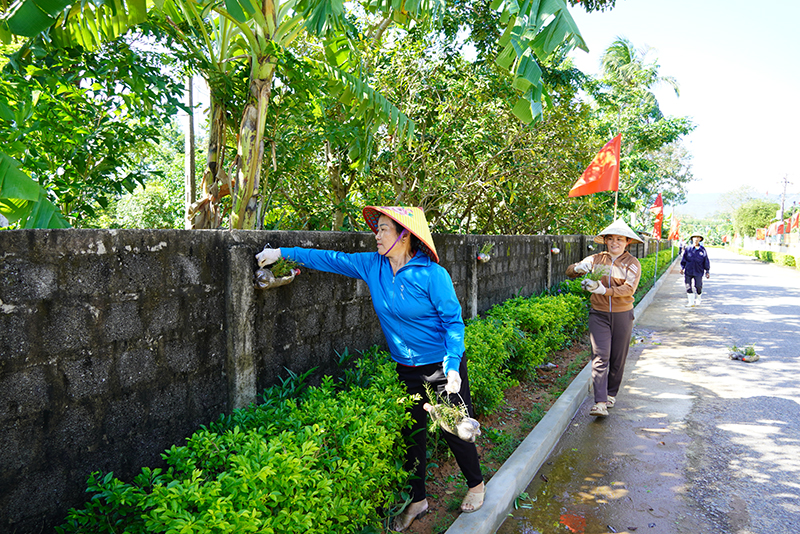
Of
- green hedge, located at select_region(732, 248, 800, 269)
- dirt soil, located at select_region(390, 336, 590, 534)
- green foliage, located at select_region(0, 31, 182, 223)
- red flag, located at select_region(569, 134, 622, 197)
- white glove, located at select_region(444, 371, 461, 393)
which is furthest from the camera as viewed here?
green hedge, located at select_region(732, 248, 800, 269)

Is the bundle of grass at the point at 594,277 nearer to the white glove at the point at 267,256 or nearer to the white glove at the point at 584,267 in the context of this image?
the white glove at the point at 584,267

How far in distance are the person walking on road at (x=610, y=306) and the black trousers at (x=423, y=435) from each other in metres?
2.73

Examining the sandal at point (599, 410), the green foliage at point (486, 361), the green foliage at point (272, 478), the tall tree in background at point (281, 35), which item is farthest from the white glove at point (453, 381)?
the sandal at point (599, 410)

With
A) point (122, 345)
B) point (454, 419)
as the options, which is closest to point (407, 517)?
point (454, 419)

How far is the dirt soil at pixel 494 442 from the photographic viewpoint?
11.3ft

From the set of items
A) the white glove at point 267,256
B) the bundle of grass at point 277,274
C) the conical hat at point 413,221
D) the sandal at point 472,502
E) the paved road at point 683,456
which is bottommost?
the paved road at point 683,456

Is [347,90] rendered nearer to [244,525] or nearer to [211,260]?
[211,260]

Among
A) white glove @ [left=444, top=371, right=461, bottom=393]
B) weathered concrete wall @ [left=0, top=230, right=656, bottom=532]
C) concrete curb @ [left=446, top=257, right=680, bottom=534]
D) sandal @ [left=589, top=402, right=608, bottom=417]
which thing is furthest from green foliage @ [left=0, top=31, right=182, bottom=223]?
sandal @ [left=589, top=402, right=608, bottom=417]

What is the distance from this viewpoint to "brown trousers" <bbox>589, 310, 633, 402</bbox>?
5559 millimetres

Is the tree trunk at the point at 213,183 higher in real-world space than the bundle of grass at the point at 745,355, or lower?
higher

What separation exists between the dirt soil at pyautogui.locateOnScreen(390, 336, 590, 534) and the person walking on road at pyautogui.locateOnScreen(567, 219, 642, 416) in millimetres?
572

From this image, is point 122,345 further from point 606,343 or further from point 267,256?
point 606,343

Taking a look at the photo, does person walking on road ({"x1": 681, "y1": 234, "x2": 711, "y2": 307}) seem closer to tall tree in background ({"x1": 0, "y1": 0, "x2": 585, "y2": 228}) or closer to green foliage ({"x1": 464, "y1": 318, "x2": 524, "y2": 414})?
green foliage ({"x1": 464, "y1": 318, "x2": 524, "y2": 414})

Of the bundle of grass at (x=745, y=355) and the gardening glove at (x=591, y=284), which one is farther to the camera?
the bundle of grass at (x=745, y=355)
